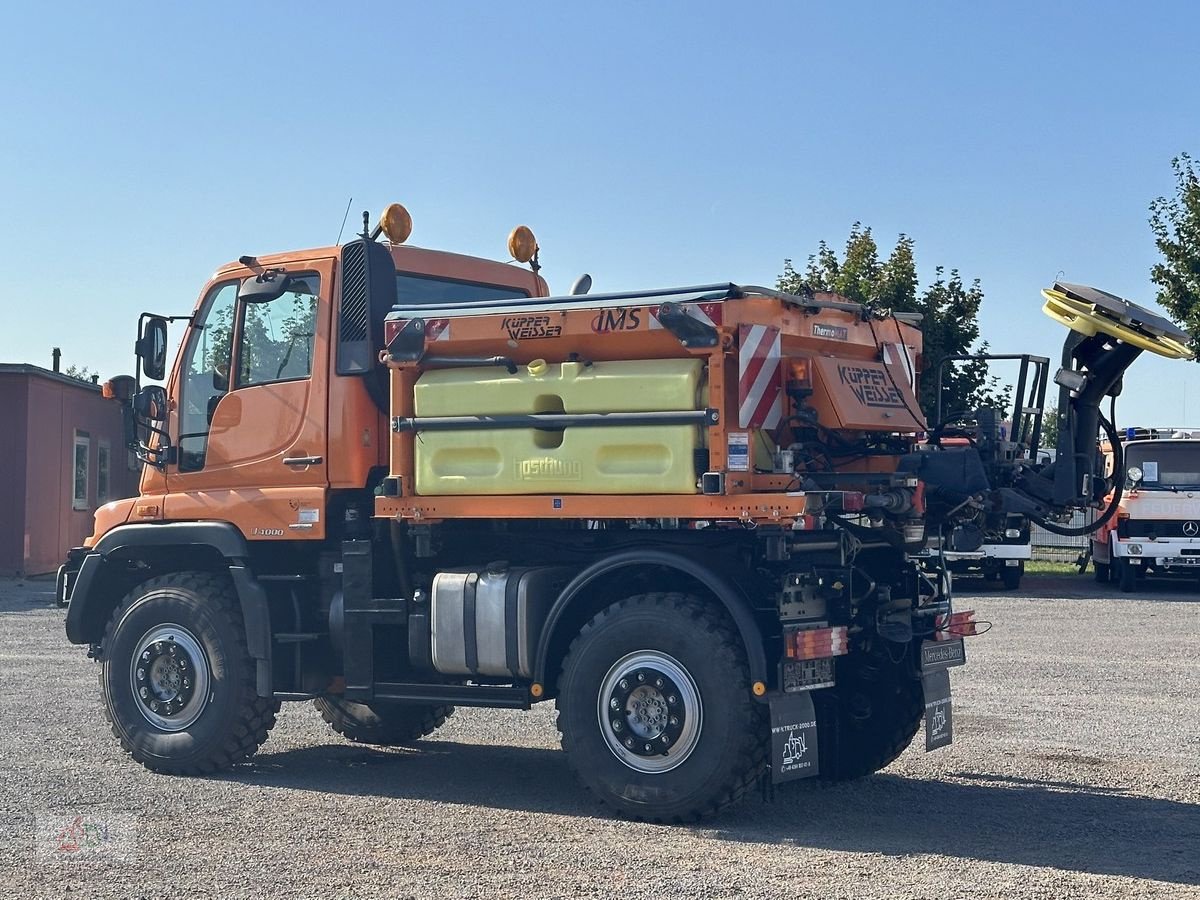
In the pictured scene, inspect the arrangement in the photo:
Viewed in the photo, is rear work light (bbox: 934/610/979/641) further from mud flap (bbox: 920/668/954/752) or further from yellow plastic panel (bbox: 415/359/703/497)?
yellow plastic panel (bbox: 415/359/703/497)

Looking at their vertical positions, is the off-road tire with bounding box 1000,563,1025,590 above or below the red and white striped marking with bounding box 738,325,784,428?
below

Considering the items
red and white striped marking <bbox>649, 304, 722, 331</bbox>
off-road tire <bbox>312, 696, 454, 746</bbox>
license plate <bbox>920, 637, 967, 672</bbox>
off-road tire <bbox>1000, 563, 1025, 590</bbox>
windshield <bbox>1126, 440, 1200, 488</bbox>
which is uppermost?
red and white striped marking <bbox>649, 304, 722, 331</bbox>

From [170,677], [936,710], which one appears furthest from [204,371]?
[936,710]

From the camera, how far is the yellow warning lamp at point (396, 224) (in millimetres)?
9828

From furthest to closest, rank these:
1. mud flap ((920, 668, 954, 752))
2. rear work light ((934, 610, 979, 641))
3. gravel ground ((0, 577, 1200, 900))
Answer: rear work light ((934, 610, 979, 641)) < mud flap ((920, 668, 954, 752)) < gravel ground ((0, 577, 1200, 900))

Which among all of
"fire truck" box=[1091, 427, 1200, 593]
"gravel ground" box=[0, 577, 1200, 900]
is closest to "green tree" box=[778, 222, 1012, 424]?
"fire truck" box=[1091, 427, 1200, 593]

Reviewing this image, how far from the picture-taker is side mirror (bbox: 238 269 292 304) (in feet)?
31.9

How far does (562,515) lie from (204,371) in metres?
3.01

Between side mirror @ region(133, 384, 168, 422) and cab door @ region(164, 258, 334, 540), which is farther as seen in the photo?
side mirror @ region(133, 384, 168, 422)

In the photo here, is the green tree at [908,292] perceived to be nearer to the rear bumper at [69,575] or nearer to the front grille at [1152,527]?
the front grille at [1152,527]

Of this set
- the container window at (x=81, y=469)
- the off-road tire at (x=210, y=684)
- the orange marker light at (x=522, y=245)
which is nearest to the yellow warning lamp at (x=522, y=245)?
the orange marker light at (x=522, y=245)

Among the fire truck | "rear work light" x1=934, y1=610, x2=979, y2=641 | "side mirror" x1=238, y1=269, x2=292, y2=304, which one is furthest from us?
the fire truck

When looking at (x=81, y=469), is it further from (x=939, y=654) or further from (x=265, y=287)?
(x=939, y=654)

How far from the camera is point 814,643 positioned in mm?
7922
